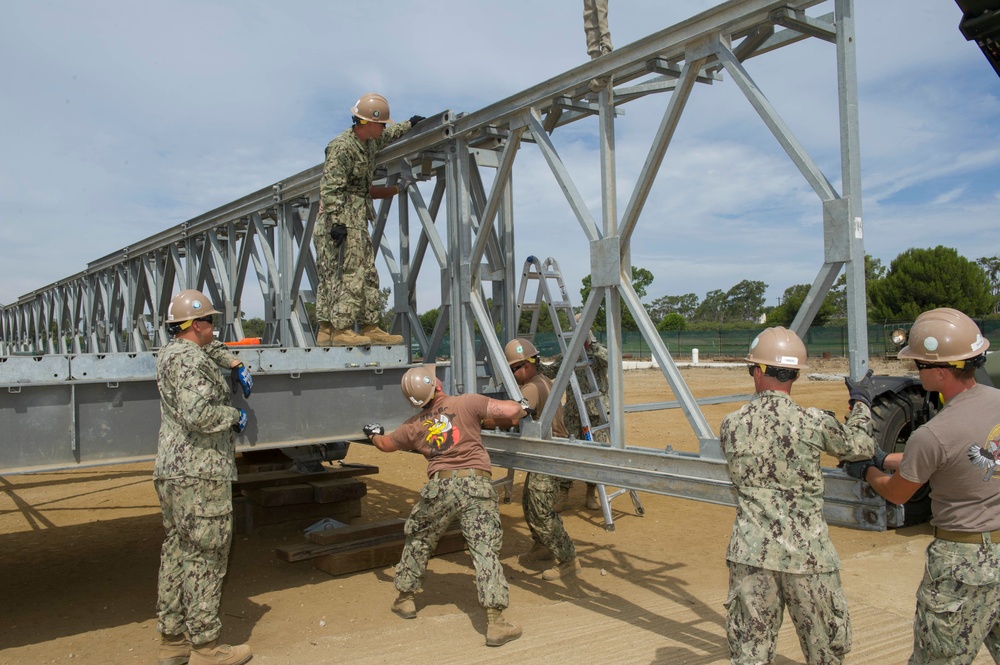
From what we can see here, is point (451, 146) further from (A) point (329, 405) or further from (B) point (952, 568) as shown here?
(B) point (952, 568)

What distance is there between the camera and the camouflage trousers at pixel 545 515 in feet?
22.0

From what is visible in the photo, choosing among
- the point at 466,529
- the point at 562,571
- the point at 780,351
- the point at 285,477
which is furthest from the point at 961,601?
the point at 285,477

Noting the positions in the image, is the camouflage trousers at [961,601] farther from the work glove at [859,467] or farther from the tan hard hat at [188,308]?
the tan hard hat at [188,308]

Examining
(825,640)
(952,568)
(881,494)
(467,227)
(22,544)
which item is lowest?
(22,544)

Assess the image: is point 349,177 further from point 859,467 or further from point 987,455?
point 987,455

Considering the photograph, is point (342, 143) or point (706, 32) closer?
point (706, 32)

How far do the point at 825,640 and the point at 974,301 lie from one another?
46495 mm

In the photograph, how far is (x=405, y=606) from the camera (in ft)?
19.5

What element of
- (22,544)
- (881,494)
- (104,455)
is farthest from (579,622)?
(22,544)

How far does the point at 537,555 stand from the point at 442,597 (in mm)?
1386

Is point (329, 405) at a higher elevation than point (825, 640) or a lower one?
higher

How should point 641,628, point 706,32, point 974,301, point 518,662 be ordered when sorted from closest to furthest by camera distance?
point 706,32 → point 518,662 → point 641,628 → point 974,301

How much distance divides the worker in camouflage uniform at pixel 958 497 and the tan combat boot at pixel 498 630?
2.61m

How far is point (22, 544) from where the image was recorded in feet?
29.8
